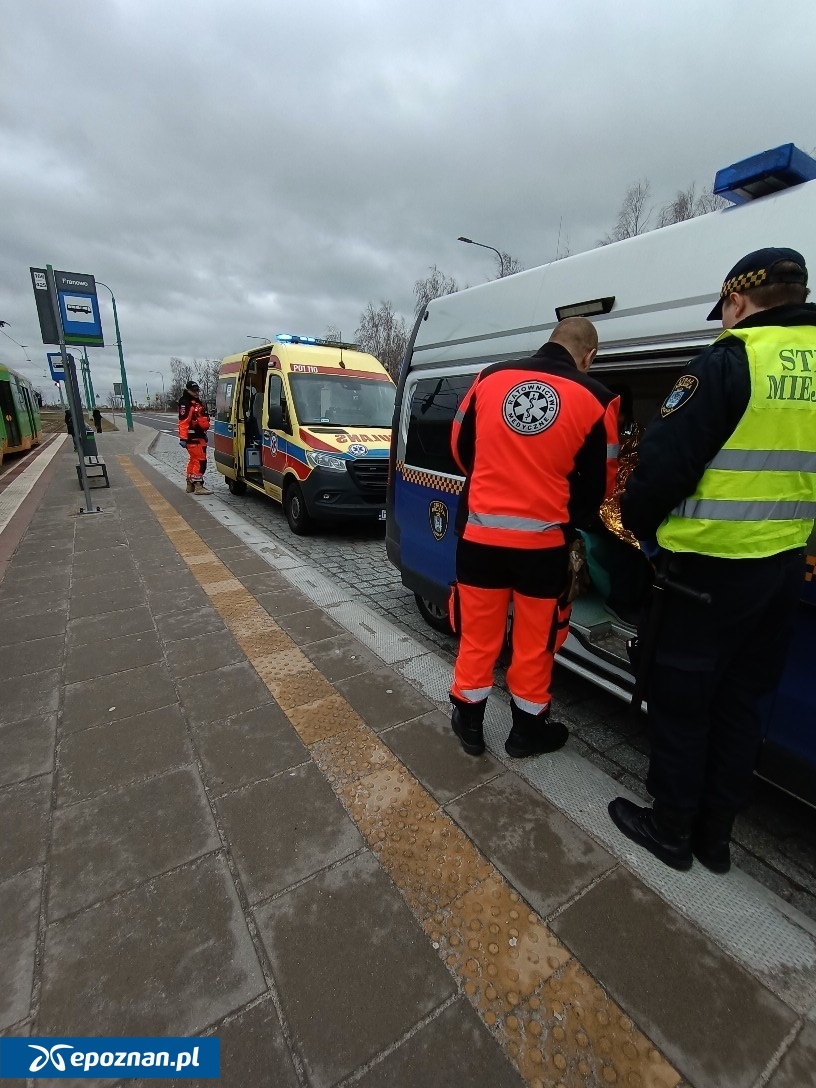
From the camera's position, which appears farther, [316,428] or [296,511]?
[296,511]

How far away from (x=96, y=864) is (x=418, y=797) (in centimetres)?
124

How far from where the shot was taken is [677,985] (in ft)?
4.65

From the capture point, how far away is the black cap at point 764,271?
A: 4.54 feet

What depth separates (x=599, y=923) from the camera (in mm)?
1591

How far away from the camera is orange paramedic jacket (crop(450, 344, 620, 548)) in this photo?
194 cm

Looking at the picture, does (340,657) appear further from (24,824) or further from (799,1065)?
(799,1065)

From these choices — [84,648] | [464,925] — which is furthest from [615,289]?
[84,648]

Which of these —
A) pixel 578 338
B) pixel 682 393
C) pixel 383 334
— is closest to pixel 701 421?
pixel 682 393

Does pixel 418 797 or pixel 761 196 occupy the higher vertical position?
pixel 761 196

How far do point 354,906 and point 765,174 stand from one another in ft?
9.26

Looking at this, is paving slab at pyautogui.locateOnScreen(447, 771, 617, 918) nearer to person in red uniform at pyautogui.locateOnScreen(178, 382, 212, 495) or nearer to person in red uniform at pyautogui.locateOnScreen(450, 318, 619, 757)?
person in red uniform at pyautogui.locateOnScreen(450, 318, 619, 757)

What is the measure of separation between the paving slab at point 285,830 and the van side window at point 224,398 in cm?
832

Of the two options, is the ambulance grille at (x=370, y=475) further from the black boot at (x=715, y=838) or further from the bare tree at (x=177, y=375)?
the bare tree at (x=177, y=375)

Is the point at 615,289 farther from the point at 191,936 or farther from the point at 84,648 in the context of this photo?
the point at 84,648
